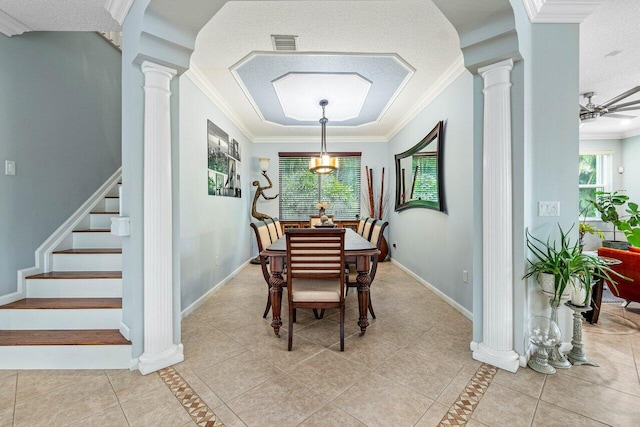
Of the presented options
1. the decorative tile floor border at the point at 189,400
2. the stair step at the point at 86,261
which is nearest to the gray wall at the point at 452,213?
the decorative tile floor border at the point at 189,400

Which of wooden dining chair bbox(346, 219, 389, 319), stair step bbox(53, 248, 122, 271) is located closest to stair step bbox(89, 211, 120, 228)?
stair step bbox(53, 248, 122, 271)

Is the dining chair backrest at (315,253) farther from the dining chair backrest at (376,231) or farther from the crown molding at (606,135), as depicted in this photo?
the crown molding at (606,135)

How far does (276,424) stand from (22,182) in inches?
113

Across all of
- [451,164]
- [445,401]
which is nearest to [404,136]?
[451,164]

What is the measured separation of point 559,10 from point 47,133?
4.39m

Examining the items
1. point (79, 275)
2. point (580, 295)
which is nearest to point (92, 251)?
point (79, 275)

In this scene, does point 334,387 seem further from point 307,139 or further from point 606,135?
point 606,135

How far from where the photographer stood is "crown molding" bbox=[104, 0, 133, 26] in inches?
72.1

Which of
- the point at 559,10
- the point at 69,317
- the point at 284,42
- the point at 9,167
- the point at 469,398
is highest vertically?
the point at 284,42

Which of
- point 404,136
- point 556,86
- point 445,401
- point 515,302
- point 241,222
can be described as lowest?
point 445,401

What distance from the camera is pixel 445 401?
1552 millimetres

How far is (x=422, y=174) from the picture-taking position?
3904 millimetres

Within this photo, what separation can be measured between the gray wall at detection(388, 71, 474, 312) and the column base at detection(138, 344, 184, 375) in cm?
263

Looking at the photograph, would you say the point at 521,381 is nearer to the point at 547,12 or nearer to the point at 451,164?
the point at 451,164
